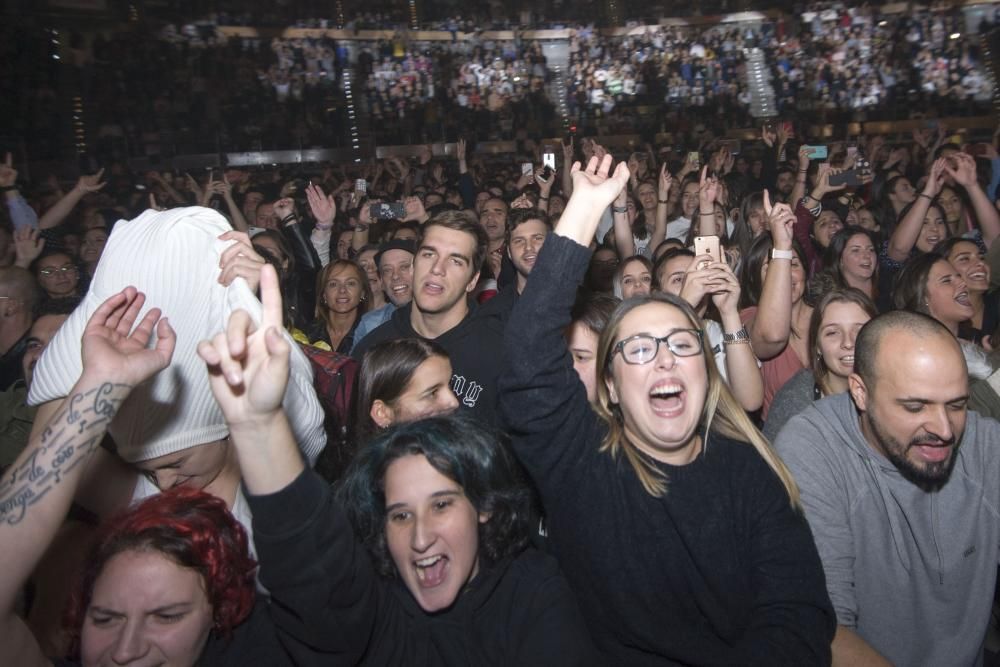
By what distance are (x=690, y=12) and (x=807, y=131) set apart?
25.0ft

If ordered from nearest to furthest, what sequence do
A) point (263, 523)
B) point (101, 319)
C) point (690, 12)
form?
1. point (263, 523)
2. point (101, 319)
3. point (690, 12)

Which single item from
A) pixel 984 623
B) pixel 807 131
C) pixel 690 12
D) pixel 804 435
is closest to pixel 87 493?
pixel 804 435

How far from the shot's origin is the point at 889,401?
1.67 metres

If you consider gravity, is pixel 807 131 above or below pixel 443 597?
above

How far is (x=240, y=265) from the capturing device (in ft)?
4.69

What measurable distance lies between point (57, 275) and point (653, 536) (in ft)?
12.1

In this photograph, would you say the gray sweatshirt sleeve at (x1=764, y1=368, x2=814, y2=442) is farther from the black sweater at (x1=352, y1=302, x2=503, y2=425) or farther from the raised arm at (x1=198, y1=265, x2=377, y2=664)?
the raised arm at (x1=198, y1=265, x2=377, y2=664)

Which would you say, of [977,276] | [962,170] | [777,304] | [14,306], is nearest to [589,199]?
[777,304]

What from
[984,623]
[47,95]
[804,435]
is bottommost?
[984,623]

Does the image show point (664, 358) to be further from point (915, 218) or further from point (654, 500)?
point (915, 218)

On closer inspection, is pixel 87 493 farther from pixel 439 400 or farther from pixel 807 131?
pixel 807 131

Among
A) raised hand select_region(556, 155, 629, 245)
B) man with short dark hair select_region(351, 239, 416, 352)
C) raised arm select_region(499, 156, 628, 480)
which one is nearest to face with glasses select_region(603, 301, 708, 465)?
raised arm select_region(499, 156, 628, 480)

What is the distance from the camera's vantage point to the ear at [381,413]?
6.65 ft

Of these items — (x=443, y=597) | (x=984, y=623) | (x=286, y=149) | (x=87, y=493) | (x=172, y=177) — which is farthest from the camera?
(x=286, y=149)
